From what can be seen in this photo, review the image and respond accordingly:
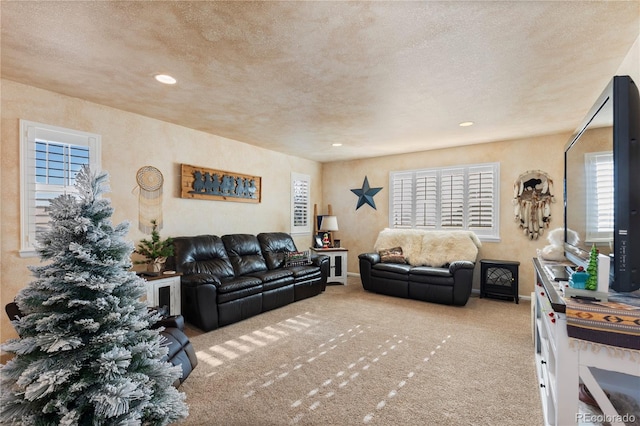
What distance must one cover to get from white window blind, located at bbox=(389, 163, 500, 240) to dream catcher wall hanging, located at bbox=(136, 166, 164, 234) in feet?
13.5

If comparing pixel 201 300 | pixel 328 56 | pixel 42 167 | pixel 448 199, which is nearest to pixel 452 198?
pixel 448 199

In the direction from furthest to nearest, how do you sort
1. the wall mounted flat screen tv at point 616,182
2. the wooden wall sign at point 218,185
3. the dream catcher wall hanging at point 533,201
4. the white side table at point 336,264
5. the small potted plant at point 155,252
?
the white side table at point 336,264, the dream catcher wall hanging at point 533,201, the wooden wall sign at point 218,185, the small potted plant at point 155,252, the wall mounted flat screen tv at point 616,182

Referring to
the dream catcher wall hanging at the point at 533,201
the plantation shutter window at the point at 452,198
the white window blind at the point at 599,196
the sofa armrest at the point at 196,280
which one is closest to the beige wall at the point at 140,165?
the sofa armrest at the point at 196,280

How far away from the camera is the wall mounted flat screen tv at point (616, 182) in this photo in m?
1.43

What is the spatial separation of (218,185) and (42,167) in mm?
2067

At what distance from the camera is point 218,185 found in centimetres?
466

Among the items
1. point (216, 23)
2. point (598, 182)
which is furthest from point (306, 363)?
point (216, 23)

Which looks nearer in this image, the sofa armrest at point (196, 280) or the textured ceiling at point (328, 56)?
the textured ceiling at point (328, 56)

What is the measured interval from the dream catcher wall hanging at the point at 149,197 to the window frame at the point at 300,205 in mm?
2664

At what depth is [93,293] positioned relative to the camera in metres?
1.24

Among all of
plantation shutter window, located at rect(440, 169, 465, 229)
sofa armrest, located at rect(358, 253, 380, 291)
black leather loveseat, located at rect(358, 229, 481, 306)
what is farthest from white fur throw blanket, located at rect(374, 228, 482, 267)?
sofa armrest, located at rect(358, 253, 380, 291)

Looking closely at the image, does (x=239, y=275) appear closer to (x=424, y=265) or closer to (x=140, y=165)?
(x=140, y=165)

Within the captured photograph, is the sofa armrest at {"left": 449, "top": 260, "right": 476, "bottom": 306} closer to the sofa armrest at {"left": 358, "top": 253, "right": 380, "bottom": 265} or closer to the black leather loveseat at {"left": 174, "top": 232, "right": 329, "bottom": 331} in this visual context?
the sofa armrest at {"left": 358, "top": 253, "right": 380, "bottom": 265}

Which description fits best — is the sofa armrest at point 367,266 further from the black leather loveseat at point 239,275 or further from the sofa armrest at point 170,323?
the sofa armrest at point 170,323
